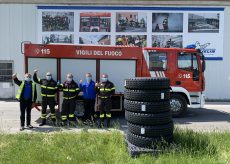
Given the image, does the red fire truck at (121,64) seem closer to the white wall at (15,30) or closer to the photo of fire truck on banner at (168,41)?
the photo of fire truck on banner at (168,41)

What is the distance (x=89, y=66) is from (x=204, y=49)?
1003cm

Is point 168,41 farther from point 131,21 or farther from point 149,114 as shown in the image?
point 149,114

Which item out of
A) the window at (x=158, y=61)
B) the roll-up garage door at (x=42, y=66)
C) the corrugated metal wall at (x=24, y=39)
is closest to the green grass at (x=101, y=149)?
Answer: the roll-up garage door at (x=42, y=66)

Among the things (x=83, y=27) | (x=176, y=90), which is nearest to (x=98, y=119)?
(x=176, y=90)

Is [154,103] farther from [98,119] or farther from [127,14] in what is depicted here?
[127,14]

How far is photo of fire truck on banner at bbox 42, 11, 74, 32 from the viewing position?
68.3 feet

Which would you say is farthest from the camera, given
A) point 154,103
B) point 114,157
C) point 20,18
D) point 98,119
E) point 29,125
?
point 20,18

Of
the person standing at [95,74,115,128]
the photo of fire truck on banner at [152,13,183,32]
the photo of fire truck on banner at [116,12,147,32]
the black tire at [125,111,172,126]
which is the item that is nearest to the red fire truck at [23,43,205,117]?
the person standing at [95,74,115,128]

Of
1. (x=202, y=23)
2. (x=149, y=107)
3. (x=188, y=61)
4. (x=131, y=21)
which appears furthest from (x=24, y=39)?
(x=149, y=107)

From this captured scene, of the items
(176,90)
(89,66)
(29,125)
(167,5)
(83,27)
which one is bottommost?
(29,125)

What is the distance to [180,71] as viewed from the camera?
528 inches

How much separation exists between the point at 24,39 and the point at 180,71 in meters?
10.7

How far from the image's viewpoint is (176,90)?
1331cm

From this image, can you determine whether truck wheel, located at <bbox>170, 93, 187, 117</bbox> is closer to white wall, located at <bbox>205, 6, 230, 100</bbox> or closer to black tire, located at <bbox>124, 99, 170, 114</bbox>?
black tire, located at <bbox>124, 99, 170, 114</bbox>
